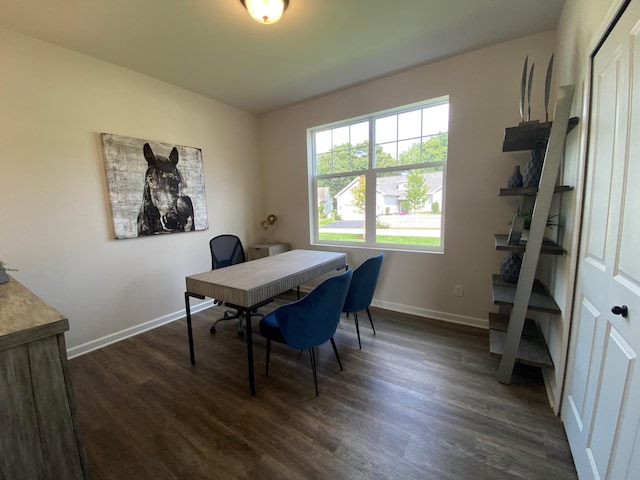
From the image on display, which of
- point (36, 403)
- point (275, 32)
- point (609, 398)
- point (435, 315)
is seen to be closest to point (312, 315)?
point (36, 403)

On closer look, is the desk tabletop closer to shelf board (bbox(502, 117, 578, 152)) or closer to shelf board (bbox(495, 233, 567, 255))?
shelf board (bbox(495, 233, 567, 255))

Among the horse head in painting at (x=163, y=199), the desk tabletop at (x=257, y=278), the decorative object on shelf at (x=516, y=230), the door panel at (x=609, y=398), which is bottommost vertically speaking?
the door panel at (x=609, y=398)

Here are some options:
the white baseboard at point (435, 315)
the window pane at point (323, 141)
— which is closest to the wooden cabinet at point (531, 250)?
the white baseboard at point (435, 315)

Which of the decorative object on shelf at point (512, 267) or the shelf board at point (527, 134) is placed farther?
the decorative object on shelf at point (512, 267)

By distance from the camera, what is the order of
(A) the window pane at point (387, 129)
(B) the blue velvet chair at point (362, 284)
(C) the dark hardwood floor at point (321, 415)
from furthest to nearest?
(A) the window pane at point (387, 129) → (B) the blue velvet chair at point (362, 284) → (C) the dark hardwood floor at point (321, 415)

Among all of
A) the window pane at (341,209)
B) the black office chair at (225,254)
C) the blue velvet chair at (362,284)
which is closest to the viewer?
the blue velvet chair at (362,284)

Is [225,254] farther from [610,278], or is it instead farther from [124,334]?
[610,278]

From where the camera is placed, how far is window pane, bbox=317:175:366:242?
339 centimetres

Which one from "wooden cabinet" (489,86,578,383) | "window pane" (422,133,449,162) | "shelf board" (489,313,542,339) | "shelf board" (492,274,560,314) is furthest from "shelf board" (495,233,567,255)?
"window pane" (422,133,449,162)

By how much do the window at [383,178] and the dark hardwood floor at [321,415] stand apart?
1.31m

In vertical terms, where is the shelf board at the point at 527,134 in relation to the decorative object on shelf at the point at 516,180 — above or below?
above

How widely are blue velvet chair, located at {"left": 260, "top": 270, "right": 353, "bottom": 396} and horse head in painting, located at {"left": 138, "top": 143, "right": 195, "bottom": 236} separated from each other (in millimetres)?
1956

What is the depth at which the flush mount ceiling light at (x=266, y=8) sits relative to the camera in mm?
1680

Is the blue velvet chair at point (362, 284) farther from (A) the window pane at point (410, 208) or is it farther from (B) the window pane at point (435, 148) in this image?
(B) the window pane at point (435, 148)
